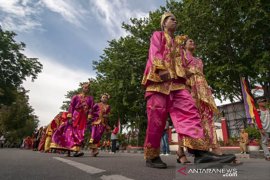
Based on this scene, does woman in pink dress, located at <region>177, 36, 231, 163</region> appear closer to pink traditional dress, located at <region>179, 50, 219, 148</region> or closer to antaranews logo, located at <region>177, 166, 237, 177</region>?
pink traditional dress, located at <region>179, 50, 219, 148</region>

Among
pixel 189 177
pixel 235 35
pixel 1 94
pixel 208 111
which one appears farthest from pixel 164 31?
pixel 1 94

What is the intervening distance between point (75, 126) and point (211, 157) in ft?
19.4

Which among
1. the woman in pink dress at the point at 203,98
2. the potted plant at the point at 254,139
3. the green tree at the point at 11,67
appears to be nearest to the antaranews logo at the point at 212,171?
the woman in pink dress at the point at 203,98

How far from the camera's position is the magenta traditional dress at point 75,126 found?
8.04 meters

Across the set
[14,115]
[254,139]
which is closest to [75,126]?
[254,139]

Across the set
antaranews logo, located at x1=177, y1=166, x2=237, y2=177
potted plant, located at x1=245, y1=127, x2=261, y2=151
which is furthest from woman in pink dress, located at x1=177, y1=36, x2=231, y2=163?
potted plant, located at x1=245, y1=127, x2=261, y2=151

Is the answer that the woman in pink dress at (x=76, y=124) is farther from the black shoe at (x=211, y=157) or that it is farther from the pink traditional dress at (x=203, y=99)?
the black shoe at (x=211, y=157)

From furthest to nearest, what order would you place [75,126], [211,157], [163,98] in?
[75,126] → [163,98] → [211,157]

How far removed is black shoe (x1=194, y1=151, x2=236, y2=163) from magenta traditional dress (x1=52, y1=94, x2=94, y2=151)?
533cm

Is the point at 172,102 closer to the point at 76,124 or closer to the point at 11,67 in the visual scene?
the point at 76,124

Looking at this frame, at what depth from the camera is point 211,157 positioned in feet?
9.85

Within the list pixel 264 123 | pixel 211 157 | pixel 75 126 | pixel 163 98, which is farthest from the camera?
pixel 75 126

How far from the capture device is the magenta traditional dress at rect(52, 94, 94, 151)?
8.04 metres

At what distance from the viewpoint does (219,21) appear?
15859mm
